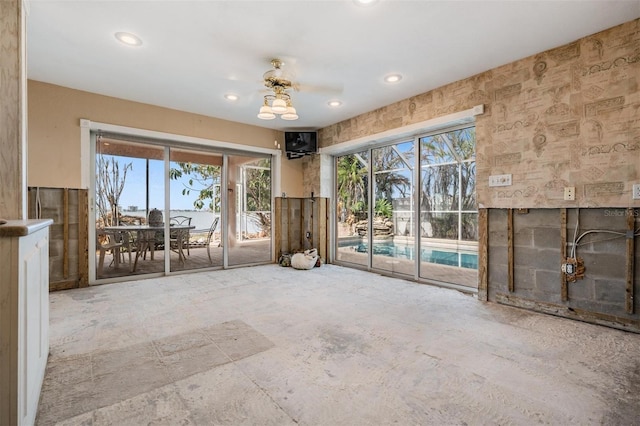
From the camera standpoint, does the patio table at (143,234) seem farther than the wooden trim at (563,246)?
Yes

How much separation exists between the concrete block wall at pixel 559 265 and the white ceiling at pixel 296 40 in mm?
1687

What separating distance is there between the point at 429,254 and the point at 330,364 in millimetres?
3060

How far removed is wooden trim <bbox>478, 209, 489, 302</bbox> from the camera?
11.5ft

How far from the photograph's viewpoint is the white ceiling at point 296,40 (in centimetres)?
242

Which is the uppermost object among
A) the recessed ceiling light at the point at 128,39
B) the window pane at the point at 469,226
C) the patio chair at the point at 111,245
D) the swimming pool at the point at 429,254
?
the recessed ceiling light at the point at 128,39

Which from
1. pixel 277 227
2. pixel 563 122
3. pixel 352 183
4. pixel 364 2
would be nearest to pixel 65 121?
pixel 277 227

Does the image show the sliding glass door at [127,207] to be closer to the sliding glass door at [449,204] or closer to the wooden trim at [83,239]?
the wooden trim at [83,239]

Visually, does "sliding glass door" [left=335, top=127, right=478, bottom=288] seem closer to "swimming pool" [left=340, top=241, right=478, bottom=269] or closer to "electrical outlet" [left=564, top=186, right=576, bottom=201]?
"swimming pool" [left=340, top=241, right=478, bottom=269]

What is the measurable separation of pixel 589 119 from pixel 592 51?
2.02ft

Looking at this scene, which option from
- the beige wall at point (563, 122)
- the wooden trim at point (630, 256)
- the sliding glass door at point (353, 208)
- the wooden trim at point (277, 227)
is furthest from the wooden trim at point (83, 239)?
the wooden trim at point (630, 256)

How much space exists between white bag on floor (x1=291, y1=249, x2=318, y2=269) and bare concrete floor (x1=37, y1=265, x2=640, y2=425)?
70.8 inches

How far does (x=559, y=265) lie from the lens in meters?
2.98

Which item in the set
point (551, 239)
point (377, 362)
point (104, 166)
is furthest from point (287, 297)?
point (104, 166)

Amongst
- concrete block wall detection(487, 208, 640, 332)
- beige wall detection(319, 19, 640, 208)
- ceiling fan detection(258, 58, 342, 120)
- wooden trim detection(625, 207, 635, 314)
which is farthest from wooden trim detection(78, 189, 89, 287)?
wooden trim detection(625, 207, 635, 314)
